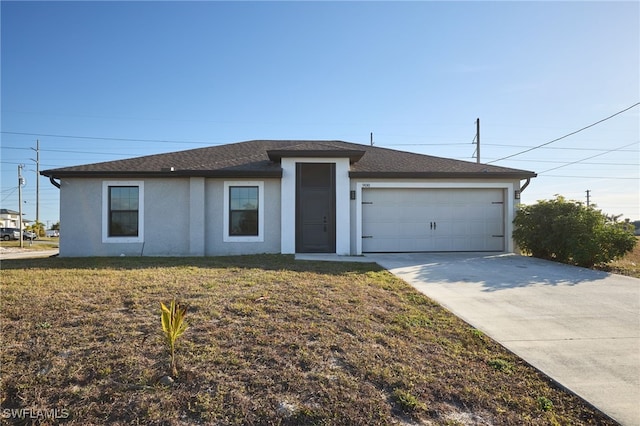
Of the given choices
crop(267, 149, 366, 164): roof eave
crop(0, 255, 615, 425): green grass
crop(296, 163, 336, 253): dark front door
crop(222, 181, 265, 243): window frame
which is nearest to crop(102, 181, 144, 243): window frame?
crop(222, 181, 265, 243): window frame

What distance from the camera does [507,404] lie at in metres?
2.72

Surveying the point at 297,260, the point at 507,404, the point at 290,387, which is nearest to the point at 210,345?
the point at 290,387

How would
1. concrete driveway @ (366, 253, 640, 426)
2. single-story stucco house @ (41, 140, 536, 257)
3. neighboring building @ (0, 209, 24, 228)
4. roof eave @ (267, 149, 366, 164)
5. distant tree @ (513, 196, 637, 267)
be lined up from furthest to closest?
neighboring building @ (0, 209, 24, 228) < single-story stucco house @ (41, 140, 536, 257) < roof eave @ (267, 149, 366, 164) < distant tree @ (513, 196, 637, 267) < concrete driveway @ (366, 253, 640, 426)

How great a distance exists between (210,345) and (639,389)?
3943 millimetres

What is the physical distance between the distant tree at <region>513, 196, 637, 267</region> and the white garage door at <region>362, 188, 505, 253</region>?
100cm

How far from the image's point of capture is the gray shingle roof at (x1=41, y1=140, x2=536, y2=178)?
10.5 meters

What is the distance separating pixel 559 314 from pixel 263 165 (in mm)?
8763

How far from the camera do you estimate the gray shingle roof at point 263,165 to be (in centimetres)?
1048

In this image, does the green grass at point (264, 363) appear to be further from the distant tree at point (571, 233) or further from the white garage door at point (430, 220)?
the distant tree at point (571, 233)

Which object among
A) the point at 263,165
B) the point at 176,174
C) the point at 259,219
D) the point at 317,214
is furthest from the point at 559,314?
the point at 176,174

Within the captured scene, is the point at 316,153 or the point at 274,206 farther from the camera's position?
the point at 274,206

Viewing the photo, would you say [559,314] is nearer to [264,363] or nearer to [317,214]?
[264,363]

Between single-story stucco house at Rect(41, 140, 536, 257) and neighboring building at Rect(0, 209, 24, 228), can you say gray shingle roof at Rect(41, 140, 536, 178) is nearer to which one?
single-story stucco house at Rect(41, 140, 536, 257)

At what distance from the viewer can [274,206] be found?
35.7ft
